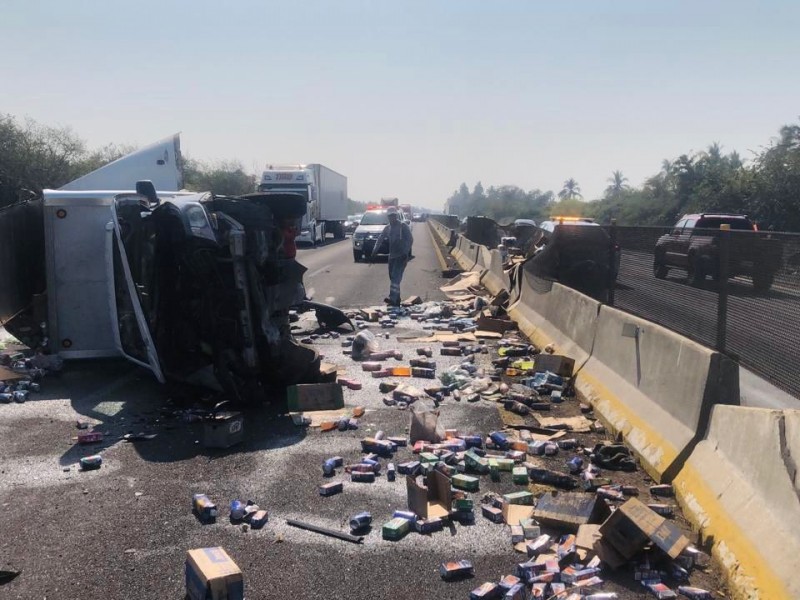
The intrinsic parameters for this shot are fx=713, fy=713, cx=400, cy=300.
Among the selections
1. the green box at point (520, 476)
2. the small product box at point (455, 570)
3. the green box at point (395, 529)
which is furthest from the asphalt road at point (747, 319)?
the green box at point (395, 529)

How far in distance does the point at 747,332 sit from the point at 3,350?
32.3ft

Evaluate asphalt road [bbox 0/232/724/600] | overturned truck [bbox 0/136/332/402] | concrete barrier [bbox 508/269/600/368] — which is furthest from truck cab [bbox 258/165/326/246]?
asphalt road [bbox 0/232/724/600]

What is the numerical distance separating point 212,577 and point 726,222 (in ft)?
67.0

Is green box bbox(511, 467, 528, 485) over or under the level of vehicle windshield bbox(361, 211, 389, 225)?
under

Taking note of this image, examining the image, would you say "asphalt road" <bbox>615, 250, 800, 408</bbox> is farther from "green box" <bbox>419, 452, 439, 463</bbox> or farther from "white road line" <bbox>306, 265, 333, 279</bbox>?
"white road line" <bbox>306, 265, 333, 279</bbox>

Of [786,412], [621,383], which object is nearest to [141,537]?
[786,412]

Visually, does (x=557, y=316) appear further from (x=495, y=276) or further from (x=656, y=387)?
(x=495, y=276)

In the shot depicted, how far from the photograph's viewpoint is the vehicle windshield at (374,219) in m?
33.4

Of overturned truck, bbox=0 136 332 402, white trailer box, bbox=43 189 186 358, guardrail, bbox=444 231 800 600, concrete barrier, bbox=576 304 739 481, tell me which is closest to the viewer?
guardrail, bbox=444 231 800 600

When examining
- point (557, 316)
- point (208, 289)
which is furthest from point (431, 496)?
Result: point (557, 316)

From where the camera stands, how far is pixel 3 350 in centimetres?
1048

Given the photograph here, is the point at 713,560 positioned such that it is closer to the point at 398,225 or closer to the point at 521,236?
the point at 398,225

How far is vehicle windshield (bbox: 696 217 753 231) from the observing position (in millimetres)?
20391

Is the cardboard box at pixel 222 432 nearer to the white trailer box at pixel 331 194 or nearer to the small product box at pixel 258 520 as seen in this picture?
the small product box at pixel 258 520
